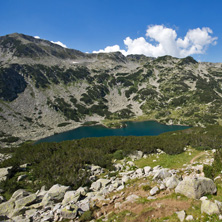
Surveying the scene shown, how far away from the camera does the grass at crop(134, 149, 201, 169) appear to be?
1992 centimetres

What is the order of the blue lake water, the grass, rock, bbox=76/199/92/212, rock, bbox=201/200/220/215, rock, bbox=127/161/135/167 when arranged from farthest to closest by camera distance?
1. the blue lake water
2. rock, bbox=127/161/135/167
3. the grass
4. rock, bbox=76/199/92/212
5. rock, bbox=201/200/220/215

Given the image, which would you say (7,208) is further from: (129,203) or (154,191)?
(154,191)

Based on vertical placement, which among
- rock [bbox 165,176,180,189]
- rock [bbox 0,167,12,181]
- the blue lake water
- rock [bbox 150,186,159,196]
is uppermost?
rock [bbox 165,176,180,189]

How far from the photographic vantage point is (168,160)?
2136cm

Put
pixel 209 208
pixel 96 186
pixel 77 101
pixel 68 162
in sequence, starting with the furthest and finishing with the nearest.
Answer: pixel 77 101 → pixel 68 162 → pixel 96 186 → pixel 209 208

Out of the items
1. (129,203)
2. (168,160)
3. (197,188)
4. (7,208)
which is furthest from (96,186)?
(168,160)

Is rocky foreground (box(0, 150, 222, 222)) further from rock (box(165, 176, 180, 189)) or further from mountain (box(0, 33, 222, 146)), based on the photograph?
mountain (box(0, 33, 222, 146))

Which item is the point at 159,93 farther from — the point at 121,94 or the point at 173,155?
the point at 173,155

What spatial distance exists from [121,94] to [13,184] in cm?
18124

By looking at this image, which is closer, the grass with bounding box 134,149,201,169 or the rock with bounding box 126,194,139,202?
the rock with bounding box 126,194,139,202

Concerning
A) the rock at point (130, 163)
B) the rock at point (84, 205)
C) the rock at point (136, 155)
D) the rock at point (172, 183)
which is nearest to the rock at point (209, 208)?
the rock at point (172, 183)

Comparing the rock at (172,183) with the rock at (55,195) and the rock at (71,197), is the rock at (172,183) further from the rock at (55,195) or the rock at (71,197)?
the rock at (55,195)

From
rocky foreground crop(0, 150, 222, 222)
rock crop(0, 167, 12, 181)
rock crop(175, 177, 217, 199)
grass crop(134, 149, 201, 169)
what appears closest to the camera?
rocky foreground crop(0, 150, 222, 222)

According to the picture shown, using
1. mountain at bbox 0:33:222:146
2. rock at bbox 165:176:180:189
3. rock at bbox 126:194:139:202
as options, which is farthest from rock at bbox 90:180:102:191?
mountain at bbox 0:33:222:146
